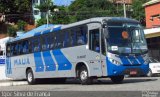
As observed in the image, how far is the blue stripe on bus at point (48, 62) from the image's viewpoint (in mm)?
24842

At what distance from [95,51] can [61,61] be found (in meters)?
3.41

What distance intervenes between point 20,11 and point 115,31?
205 ft

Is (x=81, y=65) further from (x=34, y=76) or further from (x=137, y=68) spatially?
(x=34, y=76)

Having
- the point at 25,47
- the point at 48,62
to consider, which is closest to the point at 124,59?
the point at 48,62

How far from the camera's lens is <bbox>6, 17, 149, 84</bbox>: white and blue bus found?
809 inches

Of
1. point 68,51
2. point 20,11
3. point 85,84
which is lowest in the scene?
point 85,84

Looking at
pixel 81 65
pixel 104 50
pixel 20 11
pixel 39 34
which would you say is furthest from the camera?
pixel 20 11

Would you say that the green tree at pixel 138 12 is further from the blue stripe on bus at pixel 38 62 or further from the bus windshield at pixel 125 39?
the bus windshield at pixel 125 39

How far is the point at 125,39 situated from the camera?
2078 centimetres

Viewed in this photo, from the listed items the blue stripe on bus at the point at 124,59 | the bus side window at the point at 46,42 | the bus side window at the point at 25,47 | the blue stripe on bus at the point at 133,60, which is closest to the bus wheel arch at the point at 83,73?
the blue stripe on bus at the point at 124,59

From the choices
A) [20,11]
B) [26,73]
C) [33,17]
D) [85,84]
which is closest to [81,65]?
[85,84]

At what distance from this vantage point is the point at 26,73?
28.2m

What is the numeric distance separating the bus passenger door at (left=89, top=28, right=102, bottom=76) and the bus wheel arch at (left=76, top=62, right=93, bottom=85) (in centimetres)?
52

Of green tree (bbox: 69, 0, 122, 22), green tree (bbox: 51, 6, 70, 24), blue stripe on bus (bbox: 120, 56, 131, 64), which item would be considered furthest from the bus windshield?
green tree (bbox: 69, 0, 122, 22)
